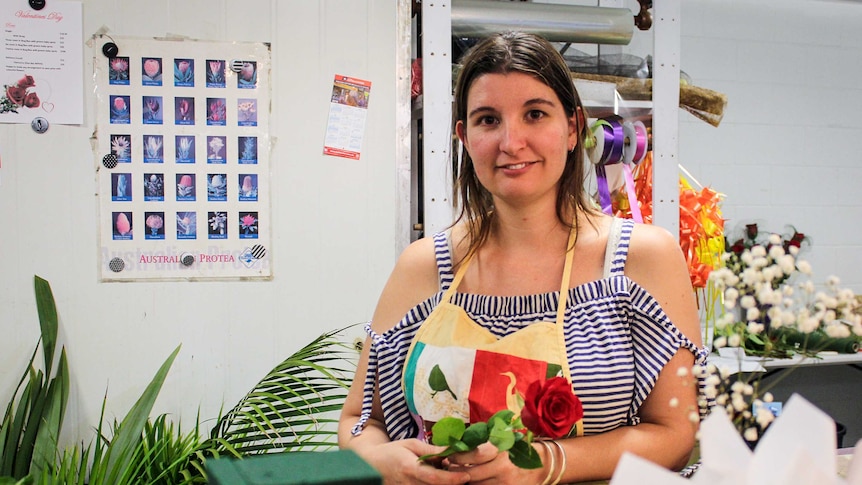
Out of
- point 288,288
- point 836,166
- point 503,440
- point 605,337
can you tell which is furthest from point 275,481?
point 836,166

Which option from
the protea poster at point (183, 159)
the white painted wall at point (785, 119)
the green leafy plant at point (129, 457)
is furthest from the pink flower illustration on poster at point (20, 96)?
the white painted wall at point (785, 119)

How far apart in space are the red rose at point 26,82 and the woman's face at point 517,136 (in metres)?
1.75

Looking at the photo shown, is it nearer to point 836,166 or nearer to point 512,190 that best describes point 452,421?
point 512,190

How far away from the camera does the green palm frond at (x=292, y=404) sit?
7.63 ft

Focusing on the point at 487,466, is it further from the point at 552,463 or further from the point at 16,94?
the point at 16,94

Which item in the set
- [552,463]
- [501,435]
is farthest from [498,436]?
[552,463]

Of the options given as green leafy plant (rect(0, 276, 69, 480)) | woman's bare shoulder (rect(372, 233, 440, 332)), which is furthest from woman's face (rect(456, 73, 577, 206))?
green leafy plant (rect(0, 276, 69, 480))

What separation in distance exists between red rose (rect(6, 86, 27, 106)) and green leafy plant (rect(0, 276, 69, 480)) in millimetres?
561

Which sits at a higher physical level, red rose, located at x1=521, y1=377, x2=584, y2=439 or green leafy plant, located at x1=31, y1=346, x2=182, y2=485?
red rose, located at x1=521, y1=377, x2=584, y2=439

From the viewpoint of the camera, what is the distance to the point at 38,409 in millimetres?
2406

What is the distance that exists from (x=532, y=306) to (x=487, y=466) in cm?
39

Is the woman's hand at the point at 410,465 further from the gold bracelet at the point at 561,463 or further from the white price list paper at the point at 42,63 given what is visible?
the white price list paper at the point at 42,63

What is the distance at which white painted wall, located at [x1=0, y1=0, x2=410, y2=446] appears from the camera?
8.18 ft

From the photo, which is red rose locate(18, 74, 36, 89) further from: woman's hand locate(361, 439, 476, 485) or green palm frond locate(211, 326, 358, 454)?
woman's hand locate(361, 439, 476, 485)
